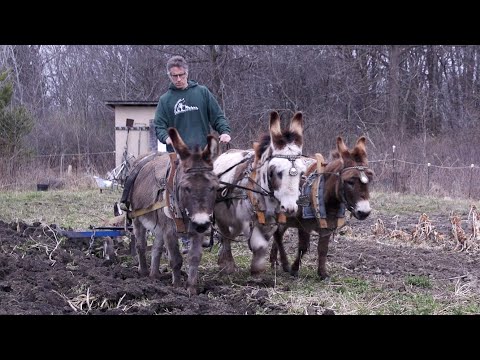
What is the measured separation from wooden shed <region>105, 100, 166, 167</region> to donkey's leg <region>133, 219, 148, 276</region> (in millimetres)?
15073

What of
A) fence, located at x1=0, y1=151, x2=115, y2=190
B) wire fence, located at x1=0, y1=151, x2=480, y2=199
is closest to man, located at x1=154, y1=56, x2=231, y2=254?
wire fence, located at x1=0, y1=151, x2=480, y2=199

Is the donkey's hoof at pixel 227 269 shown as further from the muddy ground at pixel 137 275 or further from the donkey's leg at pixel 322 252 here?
the donkey's leg at pixel 322 252

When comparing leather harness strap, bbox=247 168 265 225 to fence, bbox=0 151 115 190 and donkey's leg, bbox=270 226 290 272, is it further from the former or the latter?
fence, bbox=0 151 115 190

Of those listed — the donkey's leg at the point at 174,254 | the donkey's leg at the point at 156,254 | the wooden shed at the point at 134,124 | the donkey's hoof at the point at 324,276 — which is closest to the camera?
the donkey's leg at the point at 174,254

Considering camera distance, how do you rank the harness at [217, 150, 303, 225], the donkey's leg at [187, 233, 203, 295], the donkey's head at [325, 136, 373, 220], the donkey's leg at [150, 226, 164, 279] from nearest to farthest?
the donkey's leg at [187, 233, 203, 295], the harness at [217, 150, 303, 225], the donkey's head at [325, 136, 373, 220], the donkey's leg at [150, 226, 164, 279]

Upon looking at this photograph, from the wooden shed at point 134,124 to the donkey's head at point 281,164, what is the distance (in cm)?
1607

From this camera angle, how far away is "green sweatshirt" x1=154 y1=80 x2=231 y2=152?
24.5 feet

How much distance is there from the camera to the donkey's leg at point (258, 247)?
6895 millimetres

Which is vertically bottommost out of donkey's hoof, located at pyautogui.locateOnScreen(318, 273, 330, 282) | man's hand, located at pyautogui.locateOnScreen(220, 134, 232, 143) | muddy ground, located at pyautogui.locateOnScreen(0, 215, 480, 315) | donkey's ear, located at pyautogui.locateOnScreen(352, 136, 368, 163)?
donkey's hoof, located at pyautogui.locateOnScreen(318, 273, 330, 282)

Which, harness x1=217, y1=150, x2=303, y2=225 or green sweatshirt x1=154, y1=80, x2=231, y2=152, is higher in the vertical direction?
green sweatshirt x1=154, y1=80, x2=231, y2=152

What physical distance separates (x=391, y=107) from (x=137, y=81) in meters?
12.1

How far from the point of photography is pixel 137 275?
7406 millimetres

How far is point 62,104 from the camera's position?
33.2m

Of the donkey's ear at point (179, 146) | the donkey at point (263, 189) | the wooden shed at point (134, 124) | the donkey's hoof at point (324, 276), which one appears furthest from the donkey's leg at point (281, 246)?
the wooden shed at point (134, 124)
